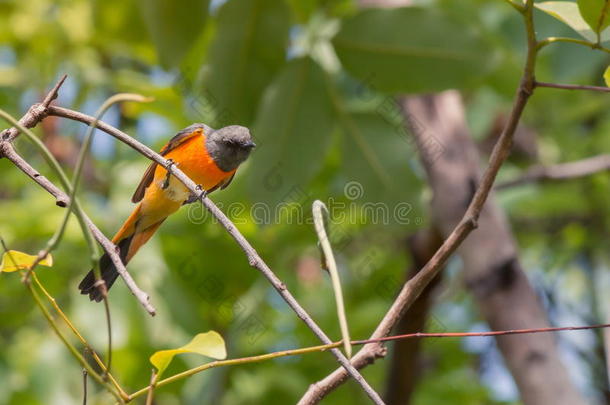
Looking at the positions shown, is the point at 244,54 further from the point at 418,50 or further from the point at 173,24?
the point at 418,50

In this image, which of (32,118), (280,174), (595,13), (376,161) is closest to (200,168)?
(280,174)

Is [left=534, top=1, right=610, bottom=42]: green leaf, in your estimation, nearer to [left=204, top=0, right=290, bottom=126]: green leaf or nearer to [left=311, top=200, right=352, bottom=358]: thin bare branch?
[left=311, top=200, right=352, bottom=358]: thin bare branch

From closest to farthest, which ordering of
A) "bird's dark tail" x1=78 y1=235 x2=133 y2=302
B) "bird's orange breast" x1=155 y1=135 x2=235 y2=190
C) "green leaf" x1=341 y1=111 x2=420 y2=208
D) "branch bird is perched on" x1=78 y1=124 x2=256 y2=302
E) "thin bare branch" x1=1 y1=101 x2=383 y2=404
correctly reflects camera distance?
"thin bare branch" x1=1 y1=101 x2=383 y2=404
"bird's dark tail" x1=78 y1=235 x2=133 y2=302
"branch bird is perched on" x1=78 y1=124 x2=256 y2=302
"bird's orange breast" x1=155 y1=135 x2=235 y2=190
"green leaf" x1=341 y1=111 x2=420 y2=208

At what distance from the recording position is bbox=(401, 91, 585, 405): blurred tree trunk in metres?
2.31

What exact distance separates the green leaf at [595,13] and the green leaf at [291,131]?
1127mm

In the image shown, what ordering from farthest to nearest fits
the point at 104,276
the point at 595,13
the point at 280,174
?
the point at 280,174
the point at 104,276
the point at 595,13

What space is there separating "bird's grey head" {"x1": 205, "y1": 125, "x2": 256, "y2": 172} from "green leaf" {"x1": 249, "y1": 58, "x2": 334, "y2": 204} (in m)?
0.16

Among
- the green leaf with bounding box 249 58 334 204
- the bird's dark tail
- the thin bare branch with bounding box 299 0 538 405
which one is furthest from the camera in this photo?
the green leaf with bounding box 249 58 334 204

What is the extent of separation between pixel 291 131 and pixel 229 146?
0.31 m

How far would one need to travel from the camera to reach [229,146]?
224 centimetres

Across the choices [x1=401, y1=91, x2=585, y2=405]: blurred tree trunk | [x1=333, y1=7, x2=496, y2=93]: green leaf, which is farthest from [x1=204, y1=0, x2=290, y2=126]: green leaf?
[x1=401, y1=91, x2=585, y2=405]: blurred tree trunk

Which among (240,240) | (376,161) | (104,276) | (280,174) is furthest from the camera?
(376,161)

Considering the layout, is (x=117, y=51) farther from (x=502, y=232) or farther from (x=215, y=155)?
(x=502, y=232)

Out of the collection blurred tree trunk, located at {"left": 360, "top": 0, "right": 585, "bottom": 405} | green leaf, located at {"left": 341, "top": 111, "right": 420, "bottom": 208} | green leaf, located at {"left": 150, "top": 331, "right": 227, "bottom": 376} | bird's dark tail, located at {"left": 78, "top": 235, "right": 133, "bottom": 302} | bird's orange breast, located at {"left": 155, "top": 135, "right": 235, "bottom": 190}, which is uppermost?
bird's orange breast, located at {"left": 155, "top": 135, "right": 235, "bottom": 190}
